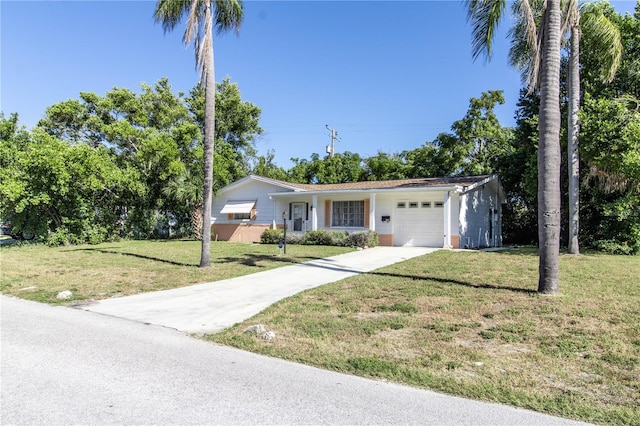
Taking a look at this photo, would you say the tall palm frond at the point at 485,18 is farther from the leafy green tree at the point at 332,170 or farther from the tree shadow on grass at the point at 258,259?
the leafy green tree at the point at 332,170

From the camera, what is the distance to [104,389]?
3701mm

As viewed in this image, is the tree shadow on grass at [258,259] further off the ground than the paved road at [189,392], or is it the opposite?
the tree shadow on grass at [258,259]

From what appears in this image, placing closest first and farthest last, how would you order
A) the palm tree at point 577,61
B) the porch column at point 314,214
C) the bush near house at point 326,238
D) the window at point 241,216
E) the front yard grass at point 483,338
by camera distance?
the front yard grass at point 483,338
the palm tree at point 577,61
the bush near house at point 326,238
the porch column at point 314,214
the window at point 241,216

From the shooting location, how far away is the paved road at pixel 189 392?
320cm

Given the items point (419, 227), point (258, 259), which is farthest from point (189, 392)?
point (419, 227)

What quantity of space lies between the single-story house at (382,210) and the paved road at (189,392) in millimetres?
13725

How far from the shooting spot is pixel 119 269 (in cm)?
1175

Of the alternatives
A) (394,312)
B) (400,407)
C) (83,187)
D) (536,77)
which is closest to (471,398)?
(400,407)

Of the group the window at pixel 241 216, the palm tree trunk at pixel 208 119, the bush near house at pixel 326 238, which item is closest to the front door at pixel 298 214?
the bush near house at pixel 326 238

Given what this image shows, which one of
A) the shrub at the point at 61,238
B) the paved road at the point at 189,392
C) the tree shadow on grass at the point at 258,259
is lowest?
the paved road at the point at 189,392

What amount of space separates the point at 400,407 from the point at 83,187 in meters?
22.1

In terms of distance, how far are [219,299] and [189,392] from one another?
4371 mm

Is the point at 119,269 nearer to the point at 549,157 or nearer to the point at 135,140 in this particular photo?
the point at 549,157

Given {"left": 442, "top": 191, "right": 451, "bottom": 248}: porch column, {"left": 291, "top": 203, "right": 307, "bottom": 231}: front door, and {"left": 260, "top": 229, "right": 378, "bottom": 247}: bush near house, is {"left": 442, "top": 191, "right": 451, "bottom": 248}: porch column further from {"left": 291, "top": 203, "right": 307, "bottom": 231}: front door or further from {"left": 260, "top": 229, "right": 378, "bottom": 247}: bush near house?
Result: {"left": 291, "top": 203, "right": 307, "bottom": 231}: front door
